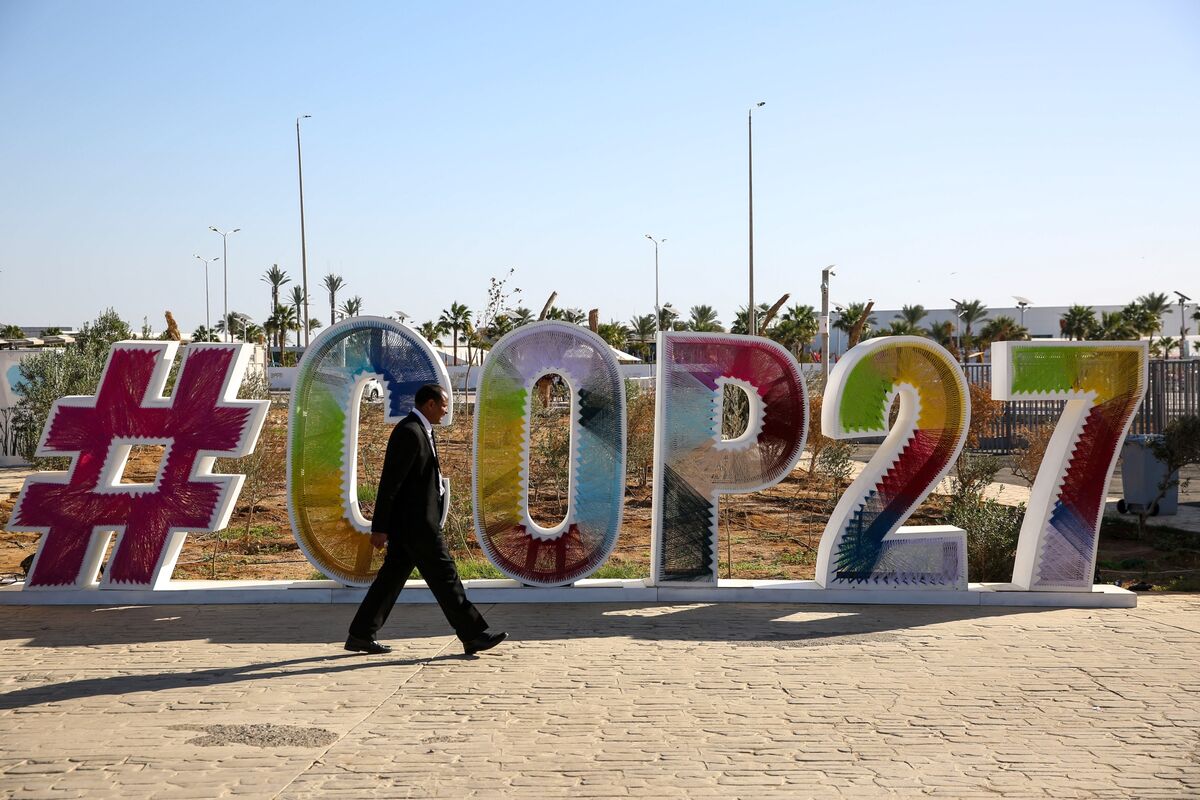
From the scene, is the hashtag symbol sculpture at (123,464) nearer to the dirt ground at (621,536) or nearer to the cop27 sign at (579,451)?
the cop27 sign at (579,451)

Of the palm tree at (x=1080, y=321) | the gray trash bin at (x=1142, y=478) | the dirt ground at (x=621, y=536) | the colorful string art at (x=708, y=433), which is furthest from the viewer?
the palm tree at (x=1080, y=321)

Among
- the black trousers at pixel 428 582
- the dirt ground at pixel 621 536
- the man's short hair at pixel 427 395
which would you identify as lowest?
the dirt ground at pixel 621 536

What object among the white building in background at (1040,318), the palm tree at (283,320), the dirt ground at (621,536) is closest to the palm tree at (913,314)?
the white building in background at (1040,318)

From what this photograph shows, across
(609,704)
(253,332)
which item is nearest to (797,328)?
(253,332)

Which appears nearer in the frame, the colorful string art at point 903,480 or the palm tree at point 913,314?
the colorful string art at point 903,480

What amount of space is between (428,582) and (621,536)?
7553 millimetres

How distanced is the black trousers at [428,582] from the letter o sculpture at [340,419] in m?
1.46

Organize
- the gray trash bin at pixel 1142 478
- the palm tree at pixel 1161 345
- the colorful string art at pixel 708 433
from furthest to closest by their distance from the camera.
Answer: the palm tree at pixel 1161 345 < the gray trash bin at pixel 1142 478 < the colorful string art at pixel 708 433

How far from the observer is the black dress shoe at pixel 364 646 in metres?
7.49

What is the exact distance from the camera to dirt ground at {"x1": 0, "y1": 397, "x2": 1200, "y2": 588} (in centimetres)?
1197

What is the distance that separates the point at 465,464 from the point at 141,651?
12.2m

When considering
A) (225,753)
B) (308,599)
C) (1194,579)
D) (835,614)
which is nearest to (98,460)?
(308,599)

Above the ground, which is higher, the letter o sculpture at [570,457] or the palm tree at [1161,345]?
the palm tree at [1161,345]

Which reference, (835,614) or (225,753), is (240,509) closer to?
(835,614)
